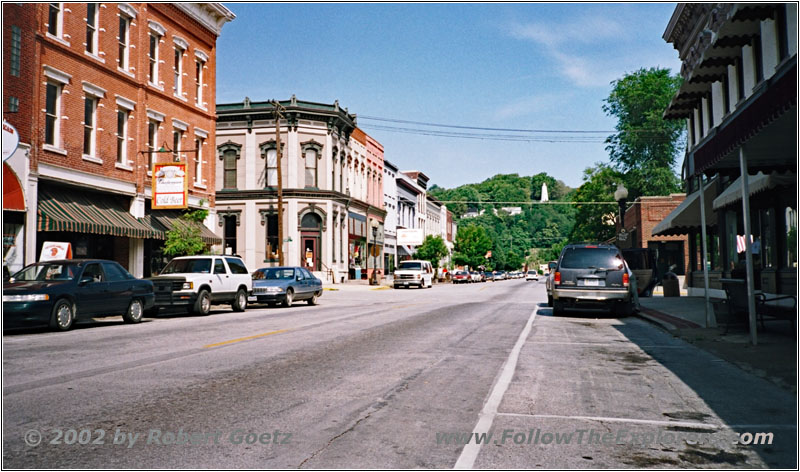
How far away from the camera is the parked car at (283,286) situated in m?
24.5

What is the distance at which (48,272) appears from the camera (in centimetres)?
1569

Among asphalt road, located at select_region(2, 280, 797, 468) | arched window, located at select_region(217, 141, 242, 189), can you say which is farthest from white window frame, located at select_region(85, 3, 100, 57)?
arched window, located at select_region(217, 141, 242, 189)

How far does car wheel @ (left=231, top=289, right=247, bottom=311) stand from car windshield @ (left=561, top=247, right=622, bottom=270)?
10.5 m

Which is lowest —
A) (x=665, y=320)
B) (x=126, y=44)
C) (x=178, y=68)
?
(x=665, y=320)

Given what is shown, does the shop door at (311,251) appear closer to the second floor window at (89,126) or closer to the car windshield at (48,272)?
the second floor window at (89,126)

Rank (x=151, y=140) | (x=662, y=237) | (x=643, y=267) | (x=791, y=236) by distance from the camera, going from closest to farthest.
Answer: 1. (x=791, y=236)
2. (x=151, y=140)
3. (x=643, y=267)
4. (x=662, y=237)

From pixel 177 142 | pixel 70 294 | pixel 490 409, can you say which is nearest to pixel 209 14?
pixel 177 142

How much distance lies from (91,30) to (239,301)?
11568 millimetres

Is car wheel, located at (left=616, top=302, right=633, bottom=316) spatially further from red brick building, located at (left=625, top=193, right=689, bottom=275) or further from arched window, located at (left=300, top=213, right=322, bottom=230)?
arched window, located at (left=300, top=213, right=322, bottom=230)

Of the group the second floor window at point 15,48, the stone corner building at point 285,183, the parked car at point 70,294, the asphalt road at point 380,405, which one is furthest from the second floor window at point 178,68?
the asphalt road at point 380,405

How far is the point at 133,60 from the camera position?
1075 inches

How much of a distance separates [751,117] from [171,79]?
83.2 ft

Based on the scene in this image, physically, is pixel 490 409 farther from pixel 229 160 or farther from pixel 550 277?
pixel 229 160

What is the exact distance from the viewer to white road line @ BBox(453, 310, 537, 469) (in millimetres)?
4977
